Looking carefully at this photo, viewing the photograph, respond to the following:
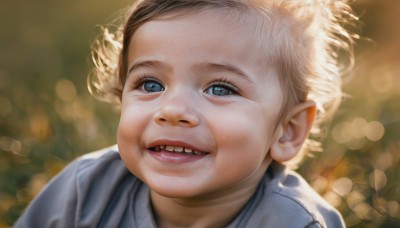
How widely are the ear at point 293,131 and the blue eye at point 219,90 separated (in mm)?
289

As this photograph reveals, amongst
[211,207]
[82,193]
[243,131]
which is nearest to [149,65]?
[243,131]

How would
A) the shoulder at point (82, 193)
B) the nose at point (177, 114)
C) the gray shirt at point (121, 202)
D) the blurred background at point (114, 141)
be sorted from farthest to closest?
the blurred background at point (114, 141), the shoulder at point (82, 193), the gray shirt at point (121, 202), the nose at point (177, 114)

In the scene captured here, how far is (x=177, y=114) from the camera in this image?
2.27 metres

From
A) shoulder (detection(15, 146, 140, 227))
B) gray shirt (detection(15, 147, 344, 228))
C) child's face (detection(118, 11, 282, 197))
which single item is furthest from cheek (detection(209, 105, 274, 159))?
shoulder (detection(15, 146, 140, 227))

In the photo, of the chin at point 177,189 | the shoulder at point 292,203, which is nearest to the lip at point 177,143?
the chin at point 177,189

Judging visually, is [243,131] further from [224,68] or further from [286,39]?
[286,39]

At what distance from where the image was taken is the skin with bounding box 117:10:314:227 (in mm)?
2320

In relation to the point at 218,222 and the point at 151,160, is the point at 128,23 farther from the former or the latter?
the point at 218,222

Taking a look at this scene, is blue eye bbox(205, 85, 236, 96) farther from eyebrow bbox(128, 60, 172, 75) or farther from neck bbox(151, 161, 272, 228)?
neck bbox(151, 161, 272, 228)

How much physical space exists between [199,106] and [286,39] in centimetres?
42

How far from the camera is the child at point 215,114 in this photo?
2.34 metres

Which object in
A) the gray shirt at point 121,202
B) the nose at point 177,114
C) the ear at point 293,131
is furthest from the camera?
the ear at point 293,131

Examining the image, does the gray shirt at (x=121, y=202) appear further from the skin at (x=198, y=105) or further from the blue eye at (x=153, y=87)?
the blue eye at (x=153, y=87)

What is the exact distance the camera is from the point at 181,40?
234 cm
